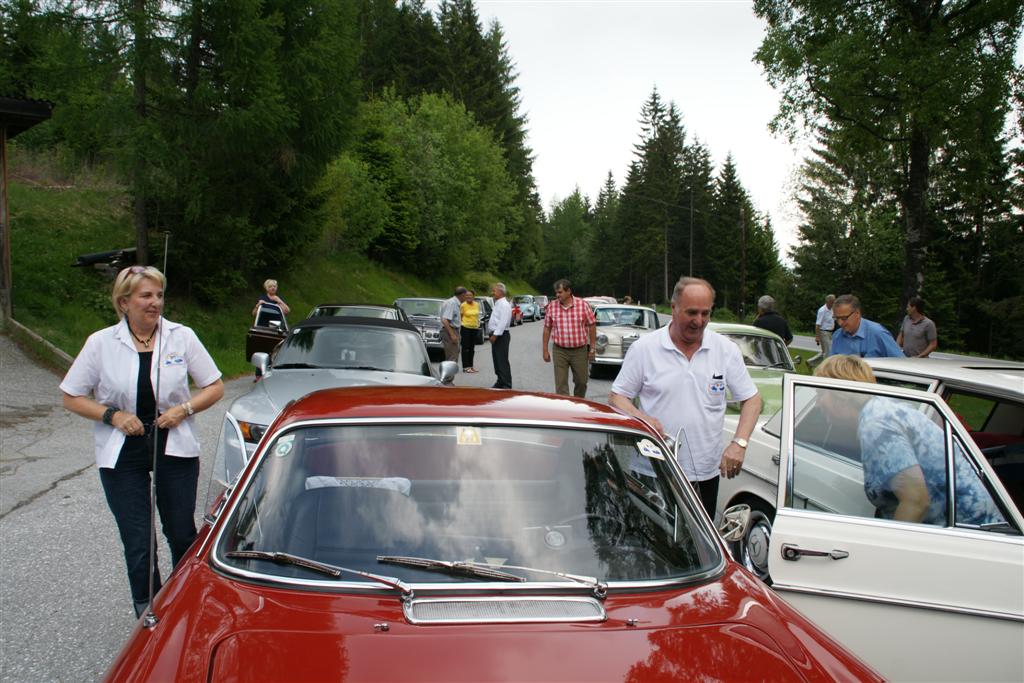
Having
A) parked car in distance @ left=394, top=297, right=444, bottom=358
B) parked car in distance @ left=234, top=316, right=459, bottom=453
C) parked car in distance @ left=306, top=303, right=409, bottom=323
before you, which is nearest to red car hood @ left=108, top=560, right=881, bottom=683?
parked car in distance @ left=234, top=316, right=459, bottom=453

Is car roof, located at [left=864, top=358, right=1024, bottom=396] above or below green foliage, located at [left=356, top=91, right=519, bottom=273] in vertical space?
below

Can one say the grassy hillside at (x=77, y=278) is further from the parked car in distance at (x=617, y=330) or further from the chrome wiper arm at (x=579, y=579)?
the chrome wiper arm at (x=579, y=579)

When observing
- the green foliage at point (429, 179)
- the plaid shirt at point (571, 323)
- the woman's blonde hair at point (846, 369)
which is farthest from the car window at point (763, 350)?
the green foliage at point (429, 179)

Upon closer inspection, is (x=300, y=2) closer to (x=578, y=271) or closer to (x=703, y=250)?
(x=703, y=250)

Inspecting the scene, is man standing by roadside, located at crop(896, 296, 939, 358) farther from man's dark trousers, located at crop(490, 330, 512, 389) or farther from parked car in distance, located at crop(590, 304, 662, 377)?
man's dark trousers, located at crop(490, 330, 512, 389)

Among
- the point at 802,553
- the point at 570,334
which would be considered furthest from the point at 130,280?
the point at 570,334

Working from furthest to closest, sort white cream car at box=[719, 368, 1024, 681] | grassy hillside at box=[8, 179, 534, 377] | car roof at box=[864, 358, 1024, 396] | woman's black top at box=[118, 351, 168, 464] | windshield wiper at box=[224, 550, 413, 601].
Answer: grassy hillside at box=[8, 179, 534, 377], car roof at box=[864, 358, 1024, 396], woman's black top at box=[118, 351, 168, 464], white cream car at box=[719, 368, 1024, 681], windshield wiper at box=[224, 550, 413, 601]

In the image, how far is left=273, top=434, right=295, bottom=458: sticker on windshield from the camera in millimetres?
2942

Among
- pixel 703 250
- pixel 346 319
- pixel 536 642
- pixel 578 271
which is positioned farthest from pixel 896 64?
pixel 578 271

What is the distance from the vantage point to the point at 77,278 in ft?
60.7

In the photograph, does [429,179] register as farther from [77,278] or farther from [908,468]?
[908,468]

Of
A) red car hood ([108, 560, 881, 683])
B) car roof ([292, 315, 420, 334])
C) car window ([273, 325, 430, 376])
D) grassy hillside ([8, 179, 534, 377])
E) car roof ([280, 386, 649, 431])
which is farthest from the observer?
grassy hillside ([8, 179, 534, 377])

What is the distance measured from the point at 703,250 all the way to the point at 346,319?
2989 inches

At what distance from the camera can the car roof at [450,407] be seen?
306 cm
